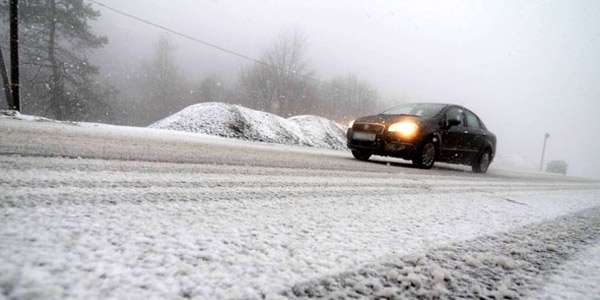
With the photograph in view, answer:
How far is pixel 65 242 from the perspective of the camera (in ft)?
2.71

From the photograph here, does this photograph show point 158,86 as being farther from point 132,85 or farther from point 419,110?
point 419,110

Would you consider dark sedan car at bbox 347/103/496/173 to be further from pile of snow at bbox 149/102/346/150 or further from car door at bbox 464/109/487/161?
pile of snow at bbox 149/102/346/150

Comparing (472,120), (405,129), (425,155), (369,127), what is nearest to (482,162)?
(472,120)

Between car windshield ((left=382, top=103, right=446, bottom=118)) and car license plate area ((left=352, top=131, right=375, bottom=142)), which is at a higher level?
car windshield ((left=382, top=103, right=446, bottom=118))

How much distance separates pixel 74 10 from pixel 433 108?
93.9ft

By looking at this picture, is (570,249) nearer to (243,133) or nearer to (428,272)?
(428,272)

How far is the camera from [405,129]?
6.26 m

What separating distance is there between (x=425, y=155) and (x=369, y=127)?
1.29 meters

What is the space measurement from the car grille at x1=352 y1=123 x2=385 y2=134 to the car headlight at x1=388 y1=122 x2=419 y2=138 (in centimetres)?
21

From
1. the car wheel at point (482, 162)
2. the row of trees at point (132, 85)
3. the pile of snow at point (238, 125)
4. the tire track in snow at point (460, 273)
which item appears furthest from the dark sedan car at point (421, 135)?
the row of trees at point (132, 85)

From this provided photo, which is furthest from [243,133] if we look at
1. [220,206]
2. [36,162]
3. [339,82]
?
[339,82]

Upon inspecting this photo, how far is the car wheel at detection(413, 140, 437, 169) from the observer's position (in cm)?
626

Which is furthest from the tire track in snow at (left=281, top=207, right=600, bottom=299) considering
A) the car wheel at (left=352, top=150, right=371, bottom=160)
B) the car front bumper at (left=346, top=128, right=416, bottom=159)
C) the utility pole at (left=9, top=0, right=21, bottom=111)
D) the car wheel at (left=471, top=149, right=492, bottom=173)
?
the utility pole at (left=9, top=0, right=21, bottom=111)

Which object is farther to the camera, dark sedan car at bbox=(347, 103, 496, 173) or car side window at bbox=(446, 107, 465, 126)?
car side window at bbox=(446, 107, 465, 126)
